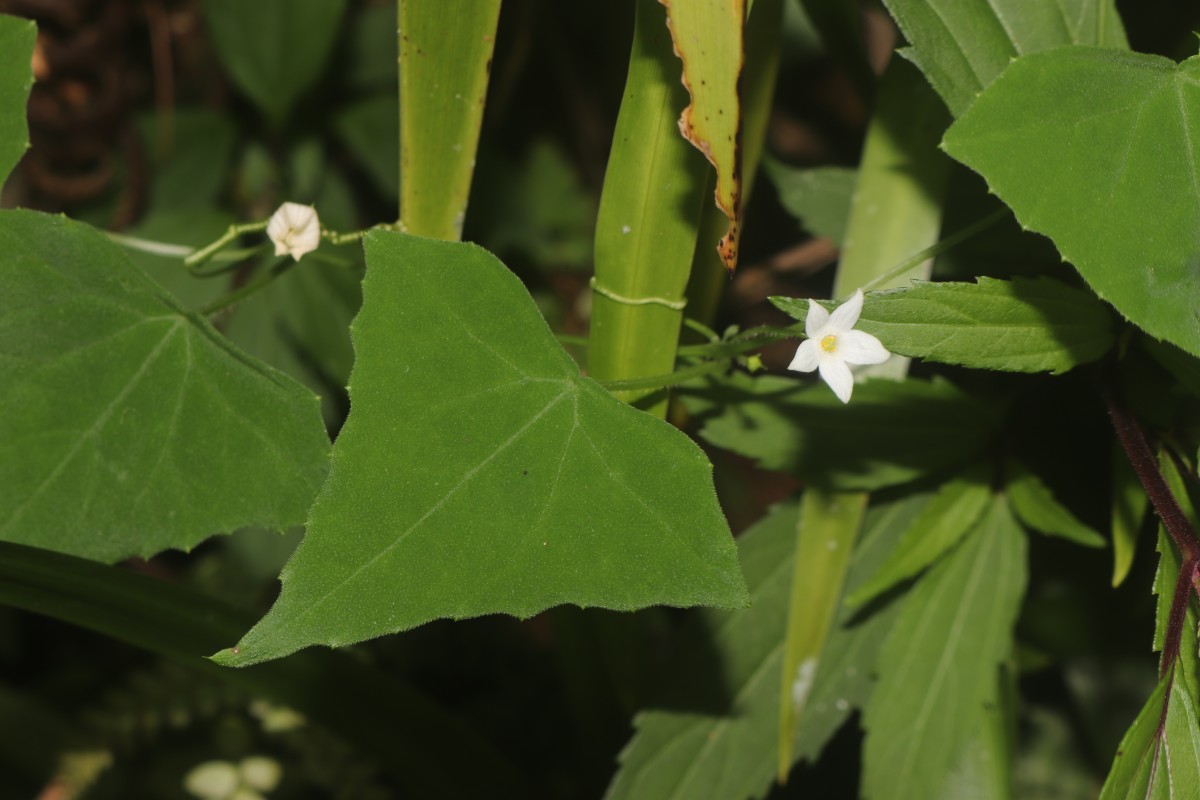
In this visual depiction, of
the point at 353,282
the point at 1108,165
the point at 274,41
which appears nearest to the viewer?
the point at 1108,165

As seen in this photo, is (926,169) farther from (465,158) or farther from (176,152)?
(176,152)

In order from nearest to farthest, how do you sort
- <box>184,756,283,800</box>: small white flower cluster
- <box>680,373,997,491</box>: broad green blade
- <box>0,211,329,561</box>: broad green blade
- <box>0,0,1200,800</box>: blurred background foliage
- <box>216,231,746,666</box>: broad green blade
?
<box>216,231,746,666</box>: broad green blade → <box>0,211,329,561</box>: broad green blade → <box>680,373,997,491</box>: broad green blade → <box>0,0,1200,800</box>: blurred background foliage → <box>184,756,283,800</box>: small white flower cluster

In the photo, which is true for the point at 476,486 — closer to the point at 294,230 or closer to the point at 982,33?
the point at 294,230

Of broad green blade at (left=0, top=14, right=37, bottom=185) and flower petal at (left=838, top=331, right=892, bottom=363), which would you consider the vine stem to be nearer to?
flower petal at (left=838, top=331, right=892, bottom=363)

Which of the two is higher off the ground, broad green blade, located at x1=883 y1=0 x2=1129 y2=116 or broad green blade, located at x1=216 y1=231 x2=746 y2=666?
broad green blade, located at x1=883 y1=0 x2=1129 y2=116

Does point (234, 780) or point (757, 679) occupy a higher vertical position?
point (757, 679)

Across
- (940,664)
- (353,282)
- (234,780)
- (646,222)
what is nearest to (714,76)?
(646,222)

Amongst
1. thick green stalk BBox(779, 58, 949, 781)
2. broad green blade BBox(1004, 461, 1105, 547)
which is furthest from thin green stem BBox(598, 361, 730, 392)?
broad green blade BBox(1004, 461, 1105, 547)
